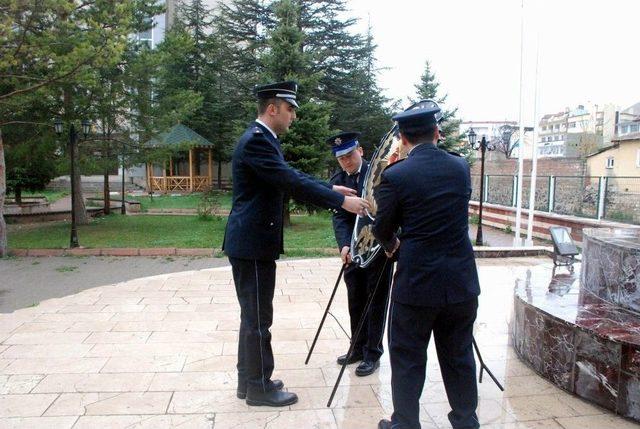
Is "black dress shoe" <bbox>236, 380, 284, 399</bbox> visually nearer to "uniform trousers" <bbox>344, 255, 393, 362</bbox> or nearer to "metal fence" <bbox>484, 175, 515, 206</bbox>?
Result: "uniform trousers" <bbox>344, 255, 393, 362</bbox>

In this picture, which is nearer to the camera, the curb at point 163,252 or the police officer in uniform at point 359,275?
the police officer in uniform at point 359,275

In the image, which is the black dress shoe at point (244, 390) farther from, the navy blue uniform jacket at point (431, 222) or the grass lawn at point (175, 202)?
the grass lawn at point (175, 202)

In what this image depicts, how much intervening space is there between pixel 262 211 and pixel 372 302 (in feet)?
4.03

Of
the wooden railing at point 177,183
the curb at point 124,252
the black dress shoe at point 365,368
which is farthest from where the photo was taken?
the wooden railing at point 177,183

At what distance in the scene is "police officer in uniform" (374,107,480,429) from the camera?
8.34 feet

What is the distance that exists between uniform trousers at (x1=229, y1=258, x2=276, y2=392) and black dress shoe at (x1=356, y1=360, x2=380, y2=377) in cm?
79

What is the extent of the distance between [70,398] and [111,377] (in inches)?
15.5

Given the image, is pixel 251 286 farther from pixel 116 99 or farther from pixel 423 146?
pixel 116 99

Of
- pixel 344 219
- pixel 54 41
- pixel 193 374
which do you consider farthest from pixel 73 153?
pixel 344 219

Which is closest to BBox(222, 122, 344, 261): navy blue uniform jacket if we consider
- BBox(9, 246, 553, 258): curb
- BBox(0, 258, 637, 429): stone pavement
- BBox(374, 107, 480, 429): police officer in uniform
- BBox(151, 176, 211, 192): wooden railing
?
BBox(374, 107, 480, 429): police officer in uniform

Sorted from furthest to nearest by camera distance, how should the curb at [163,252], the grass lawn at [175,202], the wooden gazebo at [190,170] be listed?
the wooden gazebo at [190,170] < the grass lawn at [175,202] < the curb at [163,252]

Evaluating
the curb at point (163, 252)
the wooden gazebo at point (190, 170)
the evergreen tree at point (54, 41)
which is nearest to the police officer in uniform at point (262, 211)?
the curb at point (163, 252)

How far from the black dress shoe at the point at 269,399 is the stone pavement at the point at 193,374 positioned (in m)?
0.04

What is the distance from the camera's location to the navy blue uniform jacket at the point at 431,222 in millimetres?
2533
